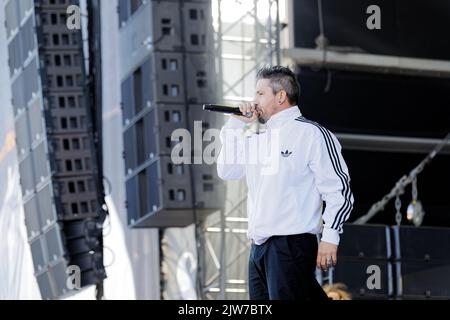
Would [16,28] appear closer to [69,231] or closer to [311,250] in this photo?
[69,231]

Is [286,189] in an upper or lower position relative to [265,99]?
lower

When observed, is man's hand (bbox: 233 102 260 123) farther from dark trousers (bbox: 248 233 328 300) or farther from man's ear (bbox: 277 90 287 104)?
dark trousers (bbox: 248 233 328 300)

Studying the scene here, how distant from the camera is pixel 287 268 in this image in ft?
10.6

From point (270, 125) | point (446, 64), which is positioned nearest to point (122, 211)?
point (446, 64)

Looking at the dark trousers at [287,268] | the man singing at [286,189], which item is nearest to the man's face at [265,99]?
the man singing at [286,189]

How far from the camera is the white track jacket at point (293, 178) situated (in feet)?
10.8

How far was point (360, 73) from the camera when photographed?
32.9 ft

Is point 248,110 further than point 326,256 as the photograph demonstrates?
Yes

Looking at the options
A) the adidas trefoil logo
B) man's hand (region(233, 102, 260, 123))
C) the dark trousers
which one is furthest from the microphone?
the dark trousers

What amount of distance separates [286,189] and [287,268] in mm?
232

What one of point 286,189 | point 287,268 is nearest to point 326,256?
point 287,268

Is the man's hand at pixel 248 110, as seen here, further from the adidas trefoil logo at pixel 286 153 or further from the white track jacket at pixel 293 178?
the adidas trefoil logo at pixel 286 153

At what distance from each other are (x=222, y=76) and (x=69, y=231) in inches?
59.8

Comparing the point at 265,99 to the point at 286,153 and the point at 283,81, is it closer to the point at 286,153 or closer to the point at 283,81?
the point at 283,81
